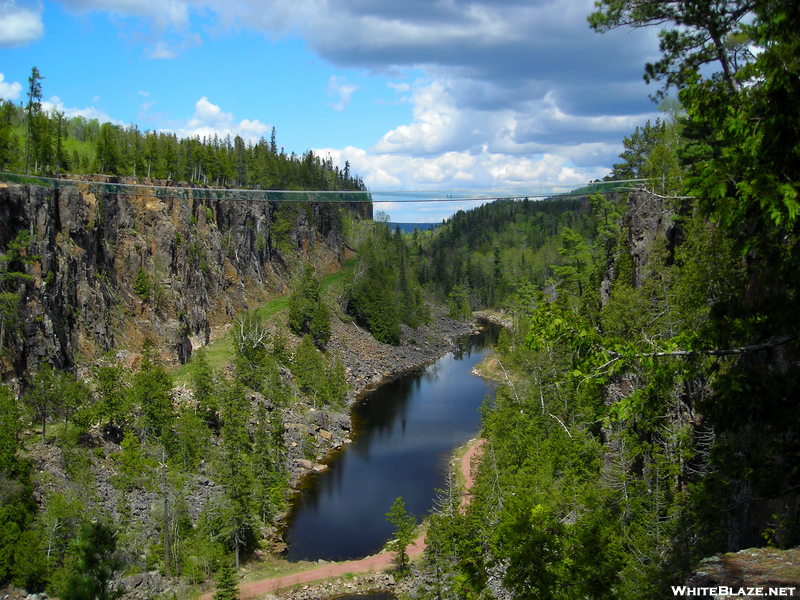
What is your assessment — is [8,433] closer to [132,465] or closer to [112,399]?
[132,465]

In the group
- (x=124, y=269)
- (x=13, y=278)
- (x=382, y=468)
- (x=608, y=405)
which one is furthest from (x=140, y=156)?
(x=608, y=405)

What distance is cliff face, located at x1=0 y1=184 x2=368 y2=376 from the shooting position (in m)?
40.1

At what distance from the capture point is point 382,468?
45375 mm

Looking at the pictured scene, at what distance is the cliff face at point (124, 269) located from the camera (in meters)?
40.1

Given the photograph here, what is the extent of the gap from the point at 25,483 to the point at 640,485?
2848 centimetres

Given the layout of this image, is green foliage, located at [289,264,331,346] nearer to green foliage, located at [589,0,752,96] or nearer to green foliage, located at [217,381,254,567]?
green foliage, located at [217,381,254,567]

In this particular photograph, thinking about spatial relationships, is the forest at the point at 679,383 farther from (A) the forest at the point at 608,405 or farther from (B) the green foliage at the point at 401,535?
(B) the green foliage at the point at 401,535

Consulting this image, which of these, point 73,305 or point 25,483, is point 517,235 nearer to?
point 73,305

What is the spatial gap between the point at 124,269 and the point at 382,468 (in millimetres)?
29882

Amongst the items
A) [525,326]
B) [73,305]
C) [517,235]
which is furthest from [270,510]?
[517,235]

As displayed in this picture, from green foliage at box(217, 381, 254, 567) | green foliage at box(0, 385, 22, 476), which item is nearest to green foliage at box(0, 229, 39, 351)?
green foliage at box(0, 385, 22, 476)

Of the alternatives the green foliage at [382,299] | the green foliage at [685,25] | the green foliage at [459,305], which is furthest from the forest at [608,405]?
the green foliage at [459,305]

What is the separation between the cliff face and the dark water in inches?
778

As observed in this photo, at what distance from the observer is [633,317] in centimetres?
2586
